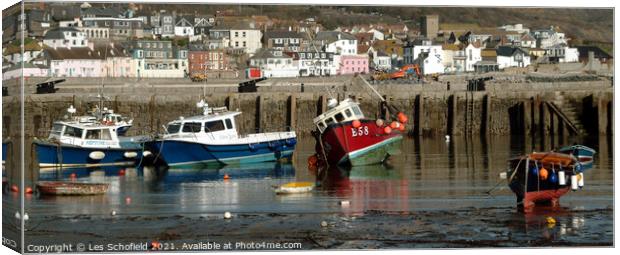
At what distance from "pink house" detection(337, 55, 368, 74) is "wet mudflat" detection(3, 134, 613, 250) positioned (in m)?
2.01

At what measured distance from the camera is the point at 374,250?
17.5 meters

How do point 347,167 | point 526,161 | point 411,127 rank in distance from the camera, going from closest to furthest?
point 526,161 → point 347,167 → point 411,127

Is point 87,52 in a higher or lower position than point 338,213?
higher

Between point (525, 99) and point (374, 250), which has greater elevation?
point (525, 99)

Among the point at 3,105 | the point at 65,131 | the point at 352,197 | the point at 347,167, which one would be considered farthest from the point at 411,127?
the point at 3,105

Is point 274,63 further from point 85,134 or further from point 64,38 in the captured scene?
point 85,134

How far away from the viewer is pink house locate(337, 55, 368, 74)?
22641mm

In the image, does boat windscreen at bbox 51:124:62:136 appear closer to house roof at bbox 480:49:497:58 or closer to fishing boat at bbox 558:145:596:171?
house roof at bbox 480:49:497:58

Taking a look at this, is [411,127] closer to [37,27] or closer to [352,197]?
[352,197]

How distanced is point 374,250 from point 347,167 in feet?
33.7

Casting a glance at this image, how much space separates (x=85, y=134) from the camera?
28.5 metres

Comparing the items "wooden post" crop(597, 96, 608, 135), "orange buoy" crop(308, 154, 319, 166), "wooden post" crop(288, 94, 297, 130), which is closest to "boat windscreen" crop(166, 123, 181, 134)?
"orange buoy" crop(308, 154, 319, 166)

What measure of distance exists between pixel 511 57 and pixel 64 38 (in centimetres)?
860

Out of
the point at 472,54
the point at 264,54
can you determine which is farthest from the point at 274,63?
the point at 472,54
